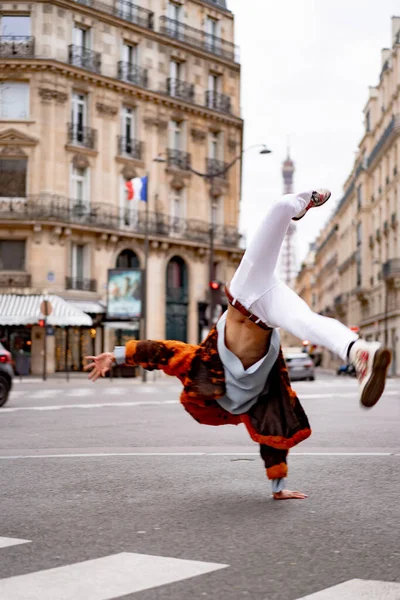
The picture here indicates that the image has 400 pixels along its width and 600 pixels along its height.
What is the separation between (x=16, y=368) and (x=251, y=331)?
35507mm

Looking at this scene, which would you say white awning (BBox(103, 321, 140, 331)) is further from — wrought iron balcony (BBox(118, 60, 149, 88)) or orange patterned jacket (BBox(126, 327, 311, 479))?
orange patterned jacket (BBox(126, 327, 311, 479))

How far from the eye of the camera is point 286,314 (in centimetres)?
535

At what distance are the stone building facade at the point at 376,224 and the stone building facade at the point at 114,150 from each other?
15.0 m

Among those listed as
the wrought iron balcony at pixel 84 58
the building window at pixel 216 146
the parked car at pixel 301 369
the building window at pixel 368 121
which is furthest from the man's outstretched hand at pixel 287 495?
the building window at pixel 368 121

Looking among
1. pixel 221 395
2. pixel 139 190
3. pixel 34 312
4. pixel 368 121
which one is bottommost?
pixel 221 395

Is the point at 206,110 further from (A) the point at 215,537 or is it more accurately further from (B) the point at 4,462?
(A) the point at 215,537

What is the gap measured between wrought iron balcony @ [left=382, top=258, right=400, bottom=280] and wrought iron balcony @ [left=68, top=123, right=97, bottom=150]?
2421cm

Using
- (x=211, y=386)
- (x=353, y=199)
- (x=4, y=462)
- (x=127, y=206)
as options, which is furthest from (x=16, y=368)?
(x=353, y=199)

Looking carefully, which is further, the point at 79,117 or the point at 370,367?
the point at 79,117

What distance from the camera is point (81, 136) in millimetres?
43312

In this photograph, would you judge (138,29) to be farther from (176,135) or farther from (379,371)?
(379,371)

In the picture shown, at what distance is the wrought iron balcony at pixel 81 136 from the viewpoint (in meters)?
42.8

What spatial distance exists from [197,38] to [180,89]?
132 inches

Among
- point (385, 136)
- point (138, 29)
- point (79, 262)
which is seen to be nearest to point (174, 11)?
point (138, 29)
